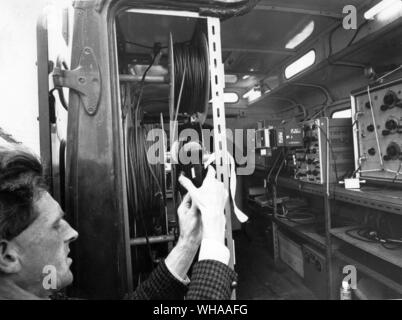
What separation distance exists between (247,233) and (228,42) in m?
2.64

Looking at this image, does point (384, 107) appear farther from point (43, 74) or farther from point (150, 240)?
point (43, 74)

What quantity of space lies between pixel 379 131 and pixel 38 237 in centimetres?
174

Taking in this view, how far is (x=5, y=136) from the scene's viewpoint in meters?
0.62

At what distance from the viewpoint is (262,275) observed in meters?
2.47

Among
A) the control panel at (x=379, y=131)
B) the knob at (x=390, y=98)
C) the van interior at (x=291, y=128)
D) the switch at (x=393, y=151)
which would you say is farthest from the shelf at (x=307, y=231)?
the knob at (x=390, y=98)

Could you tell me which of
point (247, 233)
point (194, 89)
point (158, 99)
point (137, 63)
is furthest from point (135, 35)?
point (247, 233)

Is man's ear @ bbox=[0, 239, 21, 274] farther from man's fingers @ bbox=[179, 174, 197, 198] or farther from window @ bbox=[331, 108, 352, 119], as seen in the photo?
window @ bbox=[331, 108, 352, 119]

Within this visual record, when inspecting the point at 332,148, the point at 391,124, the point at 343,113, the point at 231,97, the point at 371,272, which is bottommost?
the point at 371,272

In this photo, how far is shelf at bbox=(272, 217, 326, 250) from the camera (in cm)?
188

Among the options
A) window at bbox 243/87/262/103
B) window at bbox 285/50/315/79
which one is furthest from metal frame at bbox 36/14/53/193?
window at bbox 243/87/262/103

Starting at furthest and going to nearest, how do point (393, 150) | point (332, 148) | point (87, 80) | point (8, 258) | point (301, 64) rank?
point (301, 64) < point (332, 148) < point (393, 150) < point (87, 80) < point (8, 258)

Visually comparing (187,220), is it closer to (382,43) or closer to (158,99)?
(158,99)

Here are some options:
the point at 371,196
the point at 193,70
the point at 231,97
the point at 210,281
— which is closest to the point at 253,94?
the point at 231,97

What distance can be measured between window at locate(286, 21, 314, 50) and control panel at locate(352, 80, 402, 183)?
597 mm
